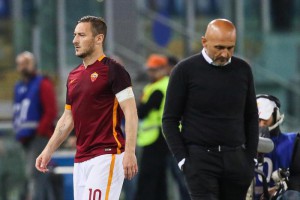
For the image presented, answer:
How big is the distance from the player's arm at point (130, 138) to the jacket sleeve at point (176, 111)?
0.34 metres

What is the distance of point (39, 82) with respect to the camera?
13.6 meters

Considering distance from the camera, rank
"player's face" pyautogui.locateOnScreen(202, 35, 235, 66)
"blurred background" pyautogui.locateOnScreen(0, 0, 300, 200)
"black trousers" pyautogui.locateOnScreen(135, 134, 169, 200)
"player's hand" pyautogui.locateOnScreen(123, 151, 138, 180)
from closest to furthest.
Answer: "player's hand" pyautogui.locateOnScreen(123, 151, 138, 180) < "player's face" pyautogui.locateOnScreen(202, 35, 235, 66) < "black trousers" pyautogui.locateOnScreen(135, 134, 169, 200) < "blurred background" pyautogui.locateOnScreen(0, 0, 300, 200)

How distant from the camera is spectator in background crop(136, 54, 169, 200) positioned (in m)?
12.9

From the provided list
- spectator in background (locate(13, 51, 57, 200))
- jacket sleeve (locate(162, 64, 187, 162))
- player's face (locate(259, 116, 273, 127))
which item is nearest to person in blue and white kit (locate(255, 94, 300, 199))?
player's face (locate(259, 116, 273, 127))

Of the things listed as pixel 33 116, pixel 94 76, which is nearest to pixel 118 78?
pixel 94 76

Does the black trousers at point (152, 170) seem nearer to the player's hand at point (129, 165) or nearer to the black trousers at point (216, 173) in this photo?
the black trousers at point (216, 173)

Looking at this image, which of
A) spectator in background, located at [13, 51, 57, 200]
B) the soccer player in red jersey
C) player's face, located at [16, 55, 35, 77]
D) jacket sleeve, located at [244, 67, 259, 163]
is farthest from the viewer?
player's face, located at [16, 55, 35, 77]

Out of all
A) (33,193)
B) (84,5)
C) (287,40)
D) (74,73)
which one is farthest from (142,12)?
(74,73)

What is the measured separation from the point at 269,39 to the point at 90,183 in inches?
413

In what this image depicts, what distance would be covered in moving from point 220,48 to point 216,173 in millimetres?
856

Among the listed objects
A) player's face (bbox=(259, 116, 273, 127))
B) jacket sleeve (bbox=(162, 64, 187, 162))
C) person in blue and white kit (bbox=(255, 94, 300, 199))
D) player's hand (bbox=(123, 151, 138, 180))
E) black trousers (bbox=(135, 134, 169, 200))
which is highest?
jacket sleeve (bbox=(162, 64, 187, 162))

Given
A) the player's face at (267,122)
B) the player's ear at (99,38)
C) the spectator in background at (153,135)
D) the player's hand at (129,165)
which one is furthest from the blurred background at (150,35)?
the player's hand at (129,165)

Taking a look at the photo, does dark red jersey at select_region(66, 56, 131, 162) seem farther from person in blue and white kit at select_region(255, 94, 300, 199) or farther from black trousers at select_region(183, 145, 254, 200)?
person in blue and white kit at select_region(255, 94, 300, 199)

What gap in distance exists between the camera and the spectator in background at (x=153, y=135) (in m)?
12.9
